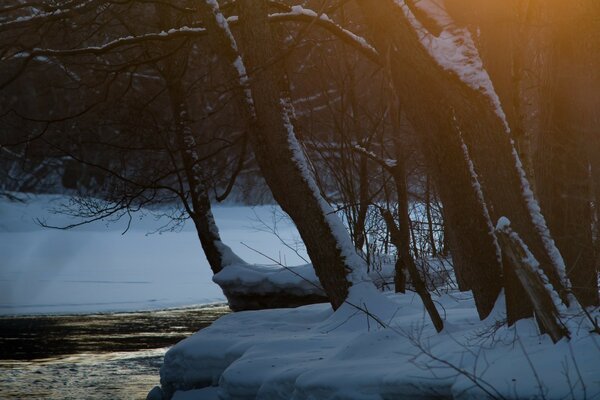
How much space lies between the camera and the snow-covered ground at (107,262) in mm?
19297

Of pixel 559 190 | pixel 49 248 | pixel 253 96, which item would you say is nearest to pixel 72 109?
pixel 49 248

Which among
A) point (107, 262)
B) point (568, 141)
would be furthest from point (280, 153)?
point (107, 262)

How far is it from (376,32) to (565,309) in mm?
2732

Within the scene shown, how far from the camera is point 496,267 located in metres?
7.16

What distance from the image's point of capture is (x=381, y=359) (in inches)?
252

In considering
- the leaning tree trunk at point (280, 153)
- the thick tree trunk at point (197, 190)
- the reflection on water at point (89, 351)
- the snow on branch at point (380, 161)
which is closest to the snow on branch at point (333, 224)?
the leaning tree trunk at point (280, 153)

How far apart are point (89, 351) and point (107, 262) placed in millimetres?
14178

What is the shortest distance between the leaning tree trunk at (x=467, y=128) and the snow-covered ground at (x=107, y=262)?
7.55 metres

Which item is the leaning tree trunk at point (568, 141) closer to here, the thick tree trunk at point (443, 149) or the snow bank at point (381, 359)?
the thick tree trunk at point (443, 149)

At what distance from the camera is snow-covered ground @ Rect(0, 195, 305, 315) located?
19.3m

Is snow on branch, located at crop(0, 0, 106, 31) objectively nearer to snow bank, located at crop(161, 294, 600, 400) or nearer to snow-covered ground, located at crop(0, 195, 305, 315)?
snow-covered ground, located at crop(0, 195, 305, 315)

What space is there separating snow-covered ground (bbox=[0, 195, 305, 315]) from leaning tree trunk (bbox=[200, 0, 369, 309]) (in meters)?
5.76

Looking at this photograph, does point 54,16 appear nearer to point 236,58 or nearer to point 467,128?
point 236,58

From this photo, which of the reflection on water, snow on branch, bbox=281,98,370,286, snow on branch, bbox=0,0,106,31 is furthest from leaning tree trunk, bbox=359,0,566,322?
snow on branch, bbox=0,0,106,31
